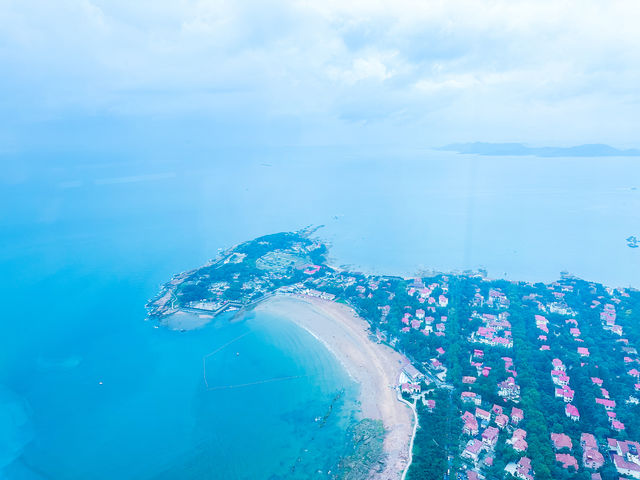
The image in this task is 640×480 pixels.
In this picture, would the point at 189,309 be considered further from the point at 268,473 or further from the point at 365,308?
the point at 268,473

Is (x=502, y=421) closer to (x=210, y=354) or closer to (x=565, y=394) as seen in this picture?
(x=565, y=394)

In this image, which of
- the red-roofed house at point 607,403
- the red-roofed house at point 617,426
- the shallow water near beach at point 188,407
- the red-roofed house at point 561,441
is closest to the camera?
the red-roofed house at point 561,441

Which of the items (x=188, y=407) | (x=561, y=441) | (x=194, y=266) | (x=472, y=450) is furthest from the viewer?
(x=194, y=266)

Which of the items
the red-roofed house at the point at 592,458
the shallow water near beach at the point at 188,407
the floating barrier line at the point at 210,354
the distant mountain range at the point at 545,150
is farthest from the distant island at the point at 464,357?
the distant mountain range at the point at 545,150

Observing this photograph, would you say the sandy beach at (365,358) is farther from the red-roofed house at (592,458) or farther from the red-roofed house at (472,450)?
the red-roofed house at (592,458)

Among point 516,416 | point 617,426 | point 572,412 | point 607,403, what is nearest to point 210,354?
point 516,416

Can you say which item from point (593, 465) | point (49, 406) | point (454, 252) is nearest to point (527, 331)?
point (593, 465)
